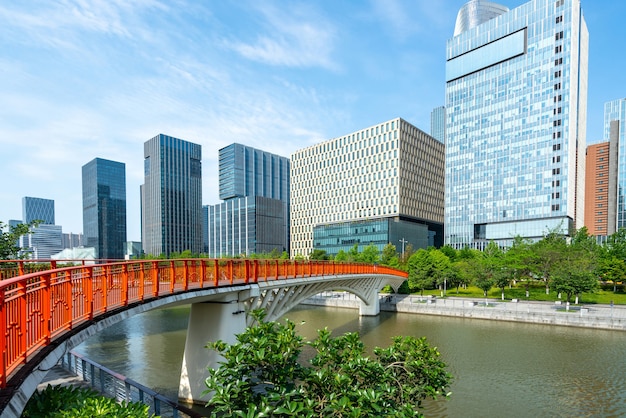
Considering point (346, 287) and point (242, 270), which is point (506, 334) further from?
point (242, 270)

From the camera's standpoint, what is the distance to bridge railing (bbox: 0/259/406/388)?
500 centimetres

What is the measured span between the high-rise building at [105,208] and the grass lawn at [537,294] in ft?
570

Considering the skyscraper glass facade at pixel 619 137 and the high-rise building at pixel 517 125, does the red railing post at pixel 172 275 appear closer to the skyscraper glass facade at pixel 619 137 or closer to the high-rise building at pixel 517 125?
the high-rise building at pixel 517 125

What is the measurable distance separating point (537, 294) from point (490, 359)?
29938 mm

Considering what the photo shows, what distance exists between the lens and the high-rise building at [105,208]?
176 m

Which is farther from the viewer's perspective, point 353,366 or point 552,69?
point 552,69

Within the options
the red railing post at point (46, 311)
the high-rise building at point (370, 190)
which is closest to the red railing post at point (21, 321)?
the red railing post at point (46, 311)

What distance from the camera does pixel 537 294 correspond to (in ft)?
150

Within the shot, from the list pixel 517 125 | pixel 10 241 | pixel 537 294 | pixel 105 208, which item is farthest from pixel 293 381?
pixel 105 208

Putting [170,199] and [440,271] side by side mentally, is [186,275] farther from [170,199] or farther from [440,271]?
[170,199]

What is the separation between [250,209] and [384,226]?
81735mm

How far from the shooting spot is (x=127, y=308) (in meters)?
9.32

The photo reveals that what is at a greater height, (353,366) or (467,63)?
(467,63)

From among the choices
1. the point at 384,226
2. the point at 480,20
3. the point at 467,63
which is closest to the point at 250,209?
the point at 384,226
